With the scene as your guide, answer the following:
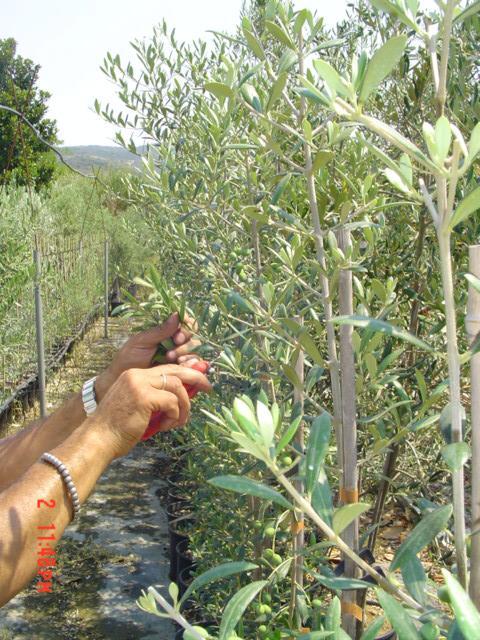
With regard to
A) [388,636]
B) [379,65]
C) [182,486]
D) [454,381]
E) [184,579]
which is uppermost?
[379,65]

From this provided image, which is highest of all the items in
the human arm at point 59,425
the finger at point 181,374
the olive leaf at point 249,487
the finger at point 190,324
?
the finger at point 190,324

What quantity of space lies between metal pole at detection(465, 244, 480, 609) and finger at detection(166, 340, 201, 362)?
866 mm

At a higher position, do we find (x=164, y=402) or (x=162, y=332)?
(x=162, y=332)

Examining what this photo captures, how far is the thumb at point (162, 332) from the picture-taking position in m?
1.53

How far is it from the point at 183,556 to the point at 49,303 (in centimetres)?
506

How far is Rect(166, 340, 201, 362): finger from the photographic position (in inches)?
61.6

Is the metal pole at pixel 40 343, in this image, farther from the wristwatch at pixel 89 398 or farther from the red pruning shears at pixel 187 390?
the red pruning shears at pixel 187 390

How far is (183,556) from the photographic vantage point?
10.1ft

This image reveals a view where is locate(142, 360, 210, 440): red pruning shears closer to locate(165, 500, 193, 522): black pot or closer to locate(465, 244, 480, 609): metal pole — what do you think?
locate(465, 244, 480, 609): metal pole

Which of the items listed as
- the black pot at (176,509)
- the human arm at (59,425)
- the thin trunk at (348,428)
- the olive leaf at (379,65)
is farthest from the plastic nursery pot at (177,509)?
the olive leaf at (379,65)

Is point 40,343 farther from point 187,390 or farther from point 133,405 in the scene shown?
point 133,405

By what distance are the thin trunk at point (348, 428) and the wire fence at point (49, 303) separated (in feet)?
14.3

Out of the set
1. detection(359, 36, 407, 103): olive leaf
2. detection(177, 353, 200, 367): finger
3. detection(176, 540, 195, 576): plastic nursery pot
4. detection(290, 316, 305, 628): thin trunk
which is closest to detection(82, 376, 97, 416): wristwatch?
detection(177, 353, 200, 367): finger

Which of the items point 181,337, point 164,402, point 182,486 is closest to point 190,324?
point 181,337
